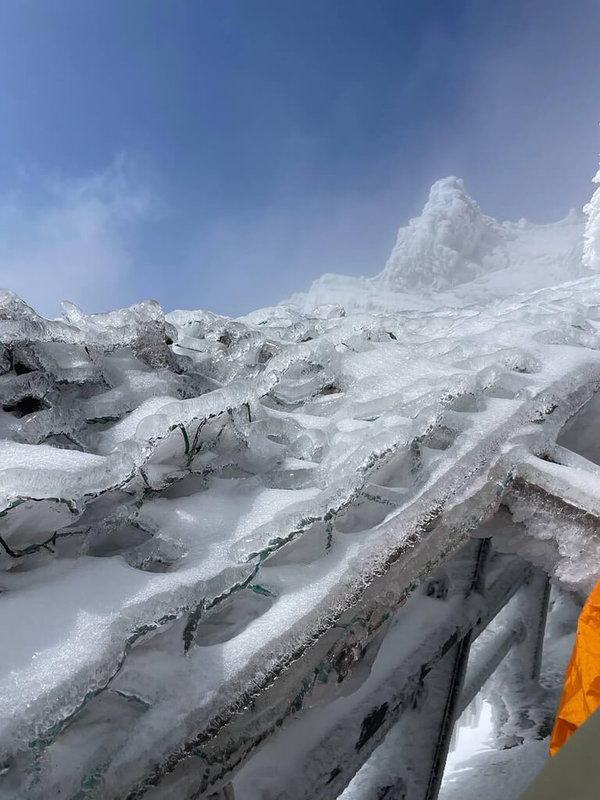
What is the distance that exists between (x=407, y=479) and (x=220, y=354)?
116 centimetres

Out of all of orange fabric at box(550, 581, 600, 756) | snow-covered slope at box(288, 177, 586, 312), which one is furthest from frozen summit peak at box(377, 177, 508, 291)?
orange fabric at box(550, 581, 600, 756)

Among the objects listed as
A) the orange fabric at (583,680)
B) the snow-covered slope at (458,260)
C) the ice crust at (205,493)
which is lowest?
the orange fabric at (583,680)

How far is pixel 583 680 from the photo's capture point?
1.04 metres

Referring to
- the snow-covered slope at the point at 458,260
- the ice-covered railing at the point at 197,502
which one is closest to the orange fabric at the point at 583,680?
the ice-covered railing at the point at 197,502

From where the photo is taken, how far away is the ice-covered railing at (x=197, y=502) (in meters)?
0.84

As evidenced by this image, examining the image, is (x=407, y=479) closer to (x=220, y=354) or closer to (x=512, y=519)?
(x=512, y=519)

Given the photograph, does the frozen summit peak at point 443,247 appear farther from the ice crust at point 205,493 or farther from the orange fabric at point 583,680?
the orange fabric at point 583,680

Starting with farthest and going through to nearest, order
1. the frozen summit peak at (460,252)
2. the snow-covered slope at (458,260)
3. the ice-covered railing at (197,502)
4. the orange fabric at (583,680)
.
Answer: the frozen summit peak at (460,252) < the snow-covered slope at (458,260) < the orange fabric at (583,680) < the ice-covered railing at (197,502)

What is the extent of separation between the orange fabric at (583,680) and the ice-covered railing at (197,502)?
1.06 feet

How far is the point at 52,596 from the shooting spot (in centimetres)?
95

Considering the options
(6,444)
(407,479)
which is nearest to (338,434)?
(407,479)

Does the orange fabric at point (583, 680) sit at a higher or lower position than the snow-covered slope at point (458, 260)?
lower

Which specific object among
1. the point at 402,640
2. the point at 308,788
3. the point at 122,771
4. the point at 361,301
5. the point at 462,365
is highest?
the point at 361,301

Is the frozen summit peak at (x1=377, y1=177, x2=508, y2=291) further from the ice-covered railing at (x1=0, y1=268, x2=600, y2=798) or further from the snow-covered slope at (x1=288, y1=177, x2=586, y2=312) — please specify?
the ice-covered railing at (x1=0, y1=268, x2=600, y2=798)
